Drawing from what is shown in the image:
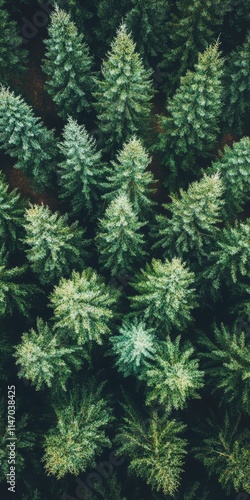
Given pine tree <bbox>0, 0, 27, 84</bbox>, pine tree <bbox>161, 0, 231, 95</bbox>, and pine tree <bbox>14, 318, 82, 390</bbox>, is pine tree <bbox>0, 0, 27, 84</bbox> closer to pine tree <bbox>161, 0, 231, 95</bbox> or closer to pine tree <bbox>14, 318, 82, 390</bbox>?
pine tree <bbox>161, 0, 231, 95</bbox>

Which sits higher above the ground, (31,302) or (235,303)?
(31,302)

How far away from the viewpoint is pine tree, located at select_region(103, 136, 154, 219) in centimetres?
1905

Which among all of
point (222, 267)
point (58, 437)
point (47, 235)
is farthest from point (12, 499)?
point (222, 267)

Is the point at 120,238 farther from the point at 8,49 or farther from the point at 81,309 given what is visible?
the point at 8,49

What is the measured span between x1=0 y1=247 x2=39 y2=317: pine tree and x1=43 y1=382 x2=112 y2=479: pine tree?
5390 mm

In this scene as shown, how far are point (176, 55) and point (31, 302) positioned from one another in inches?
700

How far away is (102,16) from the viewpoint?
24781 millimetres

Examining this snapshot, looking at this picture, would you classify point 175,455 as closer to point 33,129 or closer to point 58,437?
point 58,437

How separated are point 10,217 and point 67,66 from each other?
8741mm

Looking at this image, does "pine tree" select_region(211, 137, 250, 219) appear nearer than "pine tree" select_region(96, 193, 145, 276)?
No

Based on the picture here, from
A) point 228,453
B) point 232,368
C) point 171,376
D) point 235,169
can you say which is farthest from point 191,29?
point 228,453

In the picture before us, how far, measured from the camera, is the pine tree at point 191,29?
22328 mm

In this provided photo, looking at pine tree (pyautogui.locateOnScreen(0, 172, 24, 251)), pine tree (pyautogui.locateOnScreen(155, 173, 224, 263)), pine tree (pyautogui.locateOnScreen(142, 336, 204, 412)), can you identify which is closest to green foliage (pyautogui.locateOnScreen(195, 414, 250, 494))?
pine tree (pyautogui.locateOnScreen(142, 336, 204, 412))

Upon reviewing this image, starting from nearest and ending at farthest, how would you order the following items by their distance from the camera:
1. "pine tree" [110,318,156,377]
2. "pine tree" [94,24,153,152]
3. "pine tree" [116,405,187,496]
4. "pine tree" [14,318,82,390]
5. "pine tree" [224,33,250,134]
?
"pine tree" [14,318,82,390] < "pine tree" [116,405,187,496] < "pine tree" [110,318,156,377] < "pine tree" [94,24,153,152] < "pine tree" [224,33,250,134]
